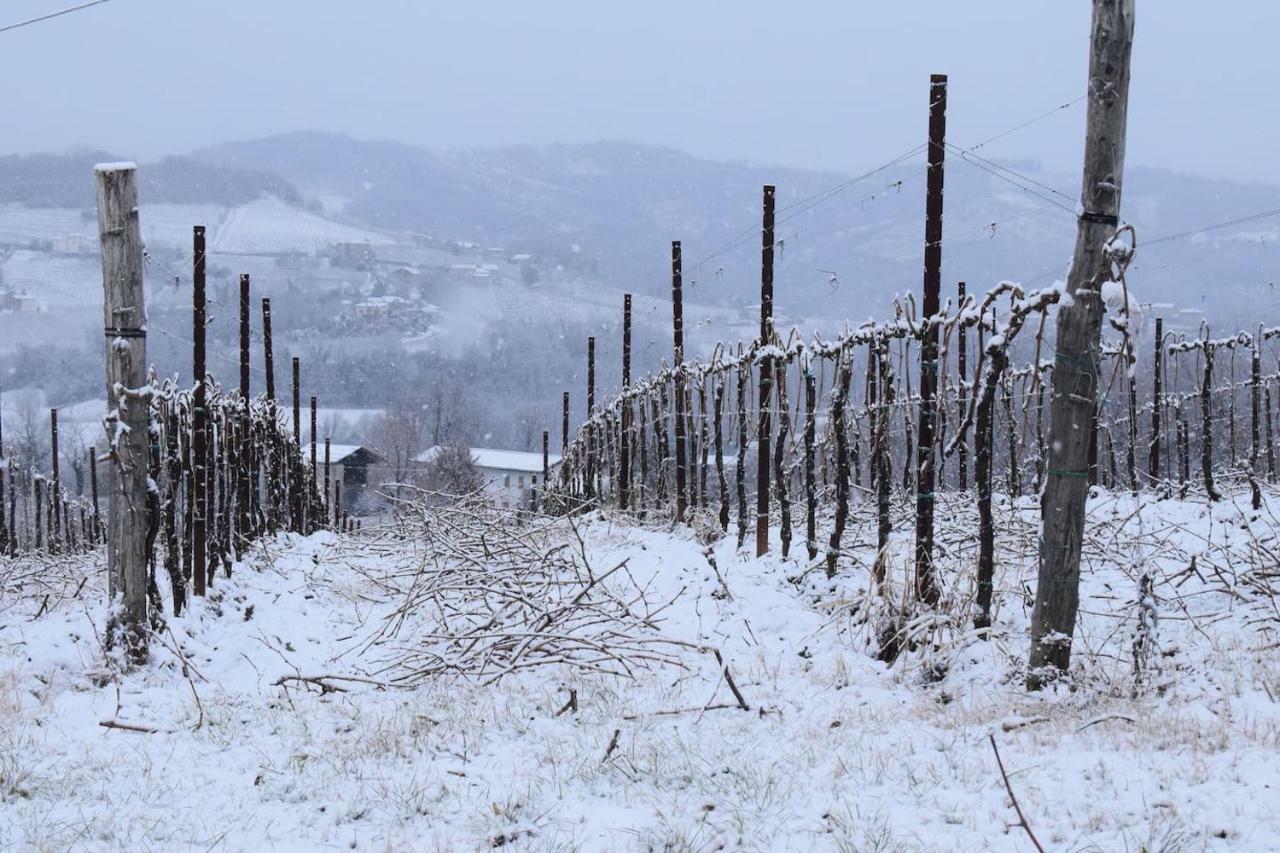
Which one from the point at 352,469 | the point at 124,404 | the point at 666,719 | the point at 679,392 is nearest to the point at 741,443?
the point at 679,392

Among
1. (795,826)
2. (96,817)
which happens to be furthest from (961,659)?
(96,817)

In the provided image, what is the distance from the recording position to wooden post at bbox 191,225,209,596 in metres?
8.77

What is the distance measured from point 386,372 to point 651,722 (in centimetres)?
9801

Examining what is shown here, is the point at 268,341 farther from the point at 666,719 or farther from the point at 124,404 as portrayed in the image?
the point at 666,719

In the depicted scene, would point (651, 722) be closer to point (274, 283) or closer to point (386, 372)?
point (386, 372)

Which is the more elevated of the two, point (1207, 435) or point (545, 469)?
point (1207, 435)

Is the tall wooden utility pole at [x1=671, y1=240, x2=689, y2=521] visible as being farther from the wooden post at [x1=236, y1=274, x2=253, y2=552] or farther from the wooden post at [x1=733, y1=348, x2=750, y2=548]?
the wooden post at [x1=236, y1=274, x2=253, y2=552]

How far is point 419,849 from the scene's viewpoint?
3686 millimetres

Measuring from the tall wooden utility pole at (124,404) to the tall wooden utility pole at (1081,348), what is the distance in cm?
557

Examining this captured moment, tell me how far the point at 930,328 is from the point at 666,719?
3162mm

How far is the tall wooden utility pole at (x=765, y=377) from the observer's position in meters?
9.39

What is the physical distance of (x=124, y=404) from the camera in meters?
6.38

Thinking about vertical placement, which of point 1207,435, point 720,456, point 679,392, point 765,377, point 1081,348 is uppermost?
point 1081,348

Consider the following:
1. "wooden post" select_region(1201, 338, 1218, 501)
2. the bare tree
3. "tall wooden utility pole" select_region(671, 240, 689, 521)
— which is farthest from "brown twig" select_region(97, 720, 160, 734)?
the bare tree
